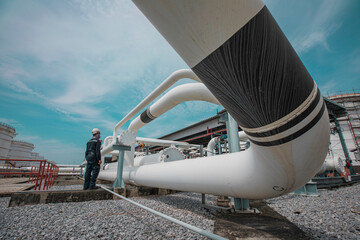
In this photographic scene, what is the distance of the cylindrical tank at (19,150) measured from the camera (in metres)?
21.5

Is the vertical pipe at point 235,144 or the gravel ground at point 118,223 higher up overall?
the vertical pipe at point 235,144

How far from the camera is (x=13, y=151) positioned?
70.8ft

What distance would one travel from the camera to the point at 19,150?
73.0 feet

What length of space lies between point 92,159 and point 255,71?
3.63m

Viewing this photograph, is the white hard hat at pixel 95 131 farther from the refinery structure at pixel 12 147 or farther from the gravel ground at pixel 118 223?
the refinery structure at pixel 12 147

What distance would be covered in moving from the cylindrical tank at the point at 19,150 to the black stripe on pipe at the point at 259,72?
30.1 meters

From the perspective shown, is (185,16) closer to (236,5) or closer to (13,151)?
(236,5)

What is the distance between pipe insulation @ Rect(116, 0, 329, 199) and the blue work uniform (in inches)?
134

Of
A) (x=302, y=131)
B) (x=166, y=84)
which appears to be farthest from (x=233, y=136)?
(x=302, y=131)

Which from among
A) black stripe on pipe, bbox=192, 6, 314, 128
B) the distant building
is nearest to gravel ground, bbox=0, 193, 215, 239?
black stripe on pipe, bbox=192, 6, 314, 128

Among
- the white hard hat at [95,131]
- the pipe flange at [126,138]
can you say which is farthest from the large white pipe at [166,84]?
the white hard hat at [95,131]

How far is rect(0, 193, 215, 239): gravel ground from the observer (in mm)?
1492

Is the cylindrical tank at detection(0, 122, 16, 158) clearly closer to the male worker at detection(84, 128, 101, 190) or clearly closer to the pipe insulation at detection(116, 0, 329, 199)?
the male worker at detection(84, 128, 101, 190)

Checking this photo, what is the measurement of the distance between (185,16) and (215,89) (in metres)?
0.30
